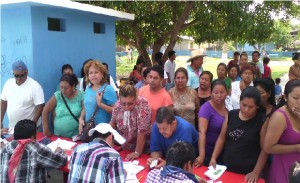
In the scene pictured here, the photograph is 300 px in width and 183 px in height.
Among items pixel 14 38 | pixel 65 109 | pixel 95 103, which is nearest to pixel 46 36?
pixel 14 38

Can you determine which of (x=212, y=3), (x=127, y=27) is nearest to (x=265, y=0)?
(x=212, y=3)

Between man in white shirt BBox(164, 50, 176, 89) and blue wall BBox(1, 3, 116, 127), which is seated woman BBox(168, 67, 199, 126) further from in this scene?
man in white shirt BBox(164, 50, 176, 89)

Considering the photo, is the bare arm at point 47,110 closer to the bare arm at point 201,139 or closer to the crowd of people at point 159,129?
the crowd of people at point 159,129

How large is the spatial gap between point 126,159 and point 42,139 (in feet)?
3.99

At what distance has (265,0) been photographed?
25.2 feet

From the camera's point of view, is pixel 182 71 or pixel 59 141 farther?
pixel 182 71

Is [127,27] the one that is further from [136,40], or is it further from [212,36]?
[212,36]

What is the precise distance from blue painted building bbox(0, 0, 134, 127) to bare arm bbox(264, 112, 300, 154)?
12.1 ft

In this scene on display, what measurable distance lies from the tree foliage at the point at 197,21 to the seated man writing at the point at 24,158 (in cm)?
483

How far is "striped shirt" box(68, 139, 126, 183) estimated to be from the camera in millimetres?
2354

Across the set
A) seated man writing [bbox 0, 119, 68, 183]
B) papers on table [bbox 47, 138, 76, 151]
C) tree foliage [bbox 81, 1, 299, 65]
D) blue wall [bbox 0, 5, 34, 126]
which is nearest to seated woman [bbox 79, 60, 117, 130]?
papers on table [bbox 47, 138, 76, 151]

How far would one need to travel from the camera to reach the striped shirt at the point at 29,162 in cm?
277

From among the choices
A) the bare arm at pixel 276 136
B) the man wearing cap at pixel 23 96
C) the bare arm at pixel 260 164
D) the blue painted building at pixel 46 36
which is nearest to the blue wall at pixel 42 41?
the blue painted building at pixel 46 36

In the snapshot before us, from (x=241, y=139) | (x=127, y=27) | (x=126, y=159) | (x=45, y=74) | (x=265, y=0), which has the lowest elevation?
(x=126, y=159)
